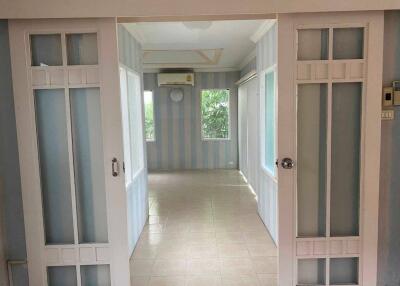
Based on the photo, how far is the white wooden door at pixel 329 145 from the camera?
207 centimetres

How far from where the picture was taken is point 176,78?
7.07 m

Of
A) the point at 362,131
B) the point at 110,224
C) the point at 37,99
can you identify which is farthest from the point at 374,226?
the point at 37,99

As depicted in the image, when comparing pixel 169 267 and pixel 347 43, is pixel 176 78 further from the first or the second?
pixel 347 43

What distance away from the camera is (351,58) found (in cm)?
211

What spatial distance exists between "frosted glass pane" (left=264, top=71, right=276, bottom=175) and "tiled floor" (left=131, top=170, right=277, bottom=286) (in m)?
0.81

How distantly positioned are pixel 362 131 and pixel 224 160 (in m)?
5.57

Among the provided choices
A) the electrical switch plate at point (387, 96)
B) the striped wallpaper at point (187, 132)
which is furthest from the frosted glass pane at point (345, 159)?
the striped wallpaper at point (187, 132)

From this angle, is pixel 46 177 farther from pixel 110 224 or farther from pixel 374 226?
pixel 374 226

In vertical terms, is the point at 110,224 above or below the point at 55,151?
below

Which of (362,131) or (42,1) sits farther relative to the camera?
(362,131)

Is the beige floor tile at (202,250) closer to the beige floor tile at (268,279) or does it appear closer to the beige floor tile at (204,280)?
the beige floor tile at (204,280)

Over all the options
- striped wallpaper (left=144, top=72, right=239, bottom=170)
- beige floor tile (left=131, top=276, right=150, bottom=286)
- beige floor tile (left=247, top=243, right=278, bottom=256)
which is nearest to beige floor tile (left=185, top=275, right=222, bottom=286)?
beige floor tile (left=131, top=276, right=150, bottom=286)

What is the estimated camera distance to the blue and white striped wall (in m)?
3.06

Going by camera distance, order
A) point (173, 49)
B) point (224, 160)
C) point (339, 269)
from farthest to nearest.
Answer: point (224, 160)
point (173, 49)
point (339, 269)
